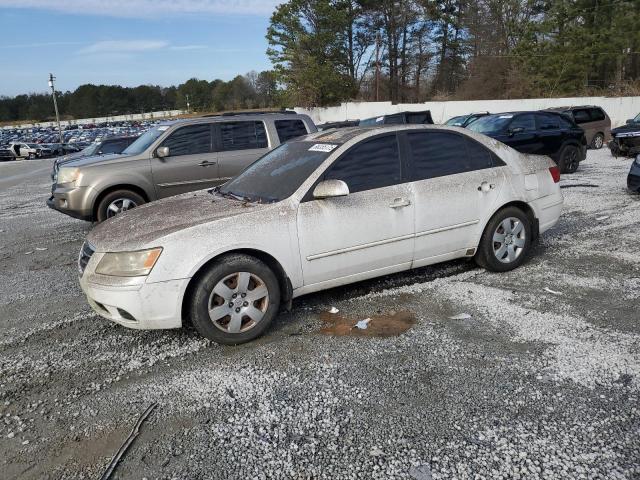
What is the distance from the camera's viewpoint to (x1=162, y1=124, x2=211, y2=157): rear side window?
Result: 812 centimetres

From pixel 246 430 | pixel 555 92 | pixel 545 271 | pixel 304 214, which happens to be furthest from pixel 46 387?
pixel 555 92

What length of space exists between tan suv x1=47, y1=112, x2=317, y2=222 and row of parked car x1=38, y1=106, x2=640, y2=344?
10.5 ft

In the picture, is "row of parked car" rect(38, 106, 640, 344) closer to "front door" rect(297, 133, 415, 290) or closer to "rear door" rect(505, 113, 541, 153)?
"front door" rect(297, 133, 415, 290)

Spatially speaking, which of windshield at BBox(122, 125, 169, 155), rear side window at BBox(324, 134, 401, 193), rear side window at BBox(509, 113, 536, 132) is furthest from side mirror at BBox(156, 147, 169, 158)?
rear side window at BBox(509, 113, 536, 132)

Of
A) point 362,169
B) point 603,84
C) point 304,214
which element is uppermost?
point 603,84

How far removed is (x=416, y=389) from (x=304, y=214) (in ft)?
5.45

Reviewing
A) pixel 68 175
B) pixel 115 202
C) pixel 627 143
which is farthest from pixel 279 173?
pixel 627 143

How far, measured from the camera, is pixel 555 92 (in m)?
34.6

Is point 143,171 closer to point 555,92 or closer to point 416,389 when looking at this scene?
point 416,389

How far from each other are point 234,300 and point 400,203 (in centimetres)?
173

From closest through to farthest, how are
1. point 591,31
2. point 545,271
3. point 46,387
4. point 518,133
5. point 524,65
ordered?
point 46,387 < point 545,271 < point 518,133 < point 591,31 < point 524,65

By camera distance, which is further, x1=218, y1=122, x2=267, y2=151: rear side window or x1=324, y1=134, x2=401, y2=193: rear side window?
x1=218, y1=122, x2=267, y2=151: rear side window

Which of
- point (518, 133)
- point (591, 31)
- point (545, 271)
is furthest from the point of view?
point (591, 31)

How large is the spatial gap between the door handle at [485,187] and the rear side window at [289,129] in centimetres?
433
